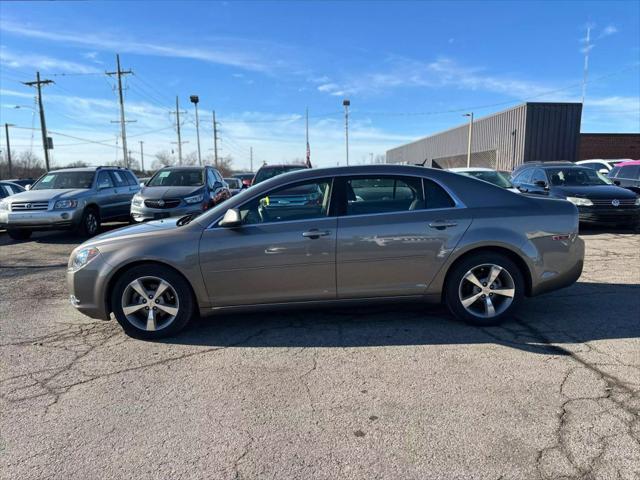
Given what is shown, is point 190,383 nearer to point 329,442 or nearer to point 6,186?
point 329,442

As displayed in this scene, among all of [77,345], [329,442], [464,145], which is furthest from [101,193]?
[464,145]

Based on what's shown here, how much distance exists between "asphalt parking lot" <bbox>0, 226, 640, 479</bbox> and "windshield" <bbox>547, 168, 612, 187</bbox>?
7.57 metres

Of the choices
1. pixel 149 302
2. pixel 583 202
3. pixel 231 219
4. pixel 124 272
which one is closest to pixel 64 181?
pixel 124 272

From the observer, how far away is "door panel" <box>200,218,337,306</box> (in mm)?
4191

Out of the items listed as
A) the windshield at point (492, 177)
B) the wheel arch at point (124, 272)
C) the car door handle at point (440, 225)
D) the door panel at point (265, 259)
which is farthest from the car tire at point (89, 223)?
the windshield at point (492, 177)

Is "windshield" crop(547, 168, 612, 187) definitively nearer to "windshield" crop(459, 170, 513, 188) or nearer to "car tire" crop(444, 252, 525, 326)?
"windshield" crop(459, 170, 513, 188)

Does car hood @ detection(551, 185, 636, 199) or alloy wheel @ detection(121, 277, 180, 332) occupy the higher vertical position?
car hood @ detection(551, 185, 636, 199)

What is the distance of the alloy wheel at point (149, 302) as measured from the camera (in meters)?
4.24

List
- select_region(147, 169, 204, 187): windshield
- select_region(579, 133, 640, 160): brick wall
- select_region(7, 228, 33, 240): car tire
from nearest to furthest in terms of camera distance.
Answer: select_region(7, 228, 33, 240): car tire → select_region(147, 169, 204, 187): windshield → select_region(579, 133, 640, 160): brick wall

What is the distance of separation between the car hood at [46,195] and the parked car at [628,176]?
14.8 metres

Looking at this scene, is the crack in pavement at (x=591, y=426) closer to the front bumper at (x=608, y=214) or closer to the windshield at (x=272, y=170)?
the front bumper at (x=608, y=214)

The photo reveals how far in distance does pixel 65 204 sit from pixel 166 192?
231cm

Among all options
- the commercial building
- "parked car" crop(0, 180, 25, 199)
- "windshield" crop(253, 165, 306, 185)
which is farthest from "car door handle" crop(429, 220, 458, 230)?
the commercial building

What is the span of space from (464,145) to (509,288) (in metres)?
42.4
